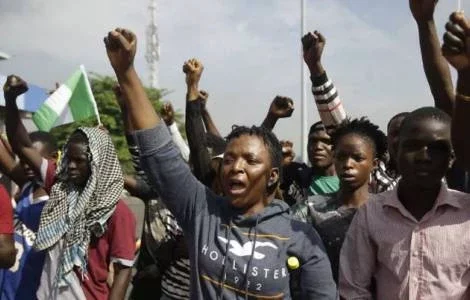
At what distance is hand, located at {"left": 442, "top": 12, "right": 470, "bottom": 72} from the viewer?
177 centimetres

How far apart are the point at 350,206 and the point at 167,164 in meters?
1.02

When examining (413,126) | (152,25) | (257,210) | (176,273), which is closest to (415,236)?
(413,126)

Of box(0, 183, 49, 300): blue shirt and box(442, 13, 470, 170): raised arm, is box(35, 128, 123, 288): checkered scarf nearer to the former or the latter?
box(0, 183, 49, 300): blue shirt

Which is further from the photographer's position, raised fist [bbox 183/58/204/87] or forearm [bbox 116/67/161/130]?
raised fist [bbox 183/58/204/87]

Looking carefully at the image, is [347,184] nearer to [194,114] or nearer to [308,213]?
[308,213]

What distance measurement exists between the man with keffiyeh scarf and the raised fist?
0.59 metres

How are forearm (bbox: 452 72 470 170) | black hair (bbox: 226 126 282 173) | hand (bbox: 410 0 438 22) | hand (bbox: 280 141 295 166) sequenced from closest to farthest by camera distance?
forearm (bbox: 452 72 470 170) → black hair (bbox: 226 126 282 173) → hand (bbox: 410 0 438 22) → hand (bbox: 280 141 295 166)

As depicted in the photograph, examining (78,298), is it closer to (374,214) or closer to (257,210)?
(257,210)

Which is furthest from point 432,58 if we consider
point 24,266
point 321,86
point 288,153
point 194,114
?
point 24,266

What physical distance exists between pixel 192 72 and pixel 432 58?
1411mm

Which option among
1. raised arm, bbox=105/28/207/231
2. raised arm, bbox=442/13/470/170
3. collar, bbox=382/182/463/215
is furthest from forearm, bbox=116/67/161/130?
raised arm, bbox=442/13/470/170

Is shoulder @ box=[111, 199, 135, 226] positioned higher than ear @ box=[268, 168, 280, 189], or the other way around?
ear @ box=[268, 168, 280, 189]

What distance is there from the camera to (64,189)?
10.6ft

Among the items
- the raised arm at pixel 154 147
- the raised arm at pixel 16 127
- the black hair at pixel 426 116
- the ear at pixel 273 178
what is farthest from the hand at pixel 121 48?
the raised arm at pixel 16 127
